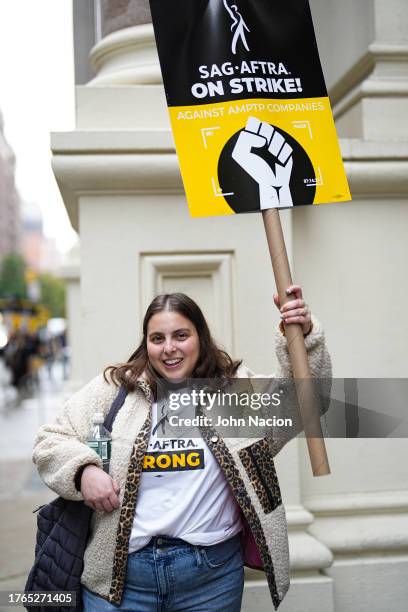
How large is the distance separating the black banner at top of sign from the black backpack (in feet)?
3.75

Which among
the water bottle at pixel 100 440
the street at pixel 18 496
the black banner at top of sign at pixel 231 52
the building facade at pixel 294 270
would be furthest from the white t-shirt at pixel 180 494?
the street at pixel 18 496

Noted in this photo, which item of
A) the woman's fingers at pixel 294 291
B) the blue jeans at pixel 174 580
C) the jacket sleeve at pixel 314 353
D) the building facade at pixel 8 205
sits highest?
the building facade at pixel 8 205

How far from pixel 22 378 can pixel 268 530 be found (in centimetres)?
1938

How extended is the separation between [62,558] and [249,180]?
1.42 meters

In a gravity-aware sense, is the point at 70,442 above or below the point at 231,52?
below

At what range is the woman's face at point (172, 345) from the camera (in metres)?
2.57

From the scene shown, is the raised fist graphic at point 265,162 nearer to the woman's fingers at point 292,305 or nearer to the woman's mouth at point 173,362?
the woman's fingers at point 292,305

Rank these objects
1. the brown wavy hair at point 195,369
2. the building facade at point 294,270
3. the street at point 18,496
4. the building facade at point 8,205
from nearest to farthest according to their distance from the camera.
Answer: the brown wavy hair at point 195,369 → the building facade at point 294,270 → the street at point 18,496 → the building facade at point 8,205

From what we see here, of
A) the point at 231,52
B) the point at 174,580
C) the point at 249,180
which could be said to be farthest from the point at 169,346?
the point at 231,52

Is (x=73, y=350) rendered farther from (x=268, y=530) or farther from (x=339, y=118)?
(x=268, y=530)

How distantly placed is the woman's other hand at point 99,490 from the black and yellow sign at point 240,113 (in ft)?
3.00

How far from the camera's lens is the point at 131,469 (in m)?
2.43

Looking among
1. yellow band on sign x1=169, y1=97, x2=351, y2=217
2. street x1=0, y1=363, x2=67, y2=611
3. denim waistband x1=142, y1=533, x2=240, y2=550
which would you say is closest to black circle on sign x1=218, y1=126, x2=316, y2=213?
yellow band on sign x1=169, y1=97, x2=351, y2=217

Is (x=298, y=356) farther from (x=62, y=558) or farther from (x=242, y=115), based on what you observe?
(x=62, y=558)
